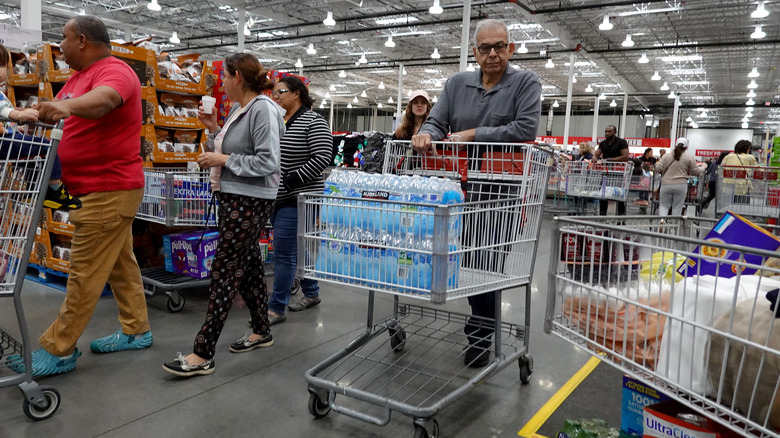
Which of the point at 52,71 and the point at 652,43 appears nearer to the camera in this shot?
the point at 52,71

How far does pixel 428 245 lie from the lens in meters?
2.05

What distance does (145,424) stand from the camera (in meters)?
2.26

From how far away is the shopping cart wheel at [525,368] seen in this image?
280cm

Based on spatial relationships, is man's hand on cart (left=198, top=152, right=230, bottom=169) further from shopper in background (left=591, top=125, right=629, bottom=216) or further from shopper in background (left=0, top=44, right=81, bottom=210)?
shopper in background (left=591, top=125, right=629, bottom=216)

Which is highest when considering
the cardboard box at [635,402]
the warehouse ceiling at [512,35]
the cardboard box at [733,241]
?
the warehouse ceiling at [512,35]

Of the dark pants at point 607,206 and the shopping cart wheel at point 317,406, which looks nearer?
the shopping cart wheel at point 317,406

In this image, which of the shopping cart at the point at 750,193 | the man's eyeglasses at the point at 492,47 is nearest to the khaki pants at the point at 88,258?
the man's eyeglasses at the point at 492,47

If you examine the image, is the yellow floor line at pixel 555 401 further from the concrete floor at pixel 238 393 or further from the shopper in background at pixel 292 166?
the shopper in background at pixel 292 166

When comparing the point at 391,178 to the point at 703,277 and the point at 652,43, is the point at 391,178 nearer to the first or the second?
the point at 703,277

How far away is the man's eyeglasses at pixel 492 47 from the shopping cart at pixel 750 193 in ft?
16.6

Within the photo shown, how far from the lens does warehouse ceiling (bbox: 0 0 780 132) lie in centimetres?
1587

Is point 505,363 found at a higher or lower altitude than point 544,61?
lower

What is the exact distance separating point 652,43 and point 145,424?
70.8 ft

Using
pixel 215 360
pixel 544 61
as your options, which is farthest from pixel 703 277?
pixel 544 61
